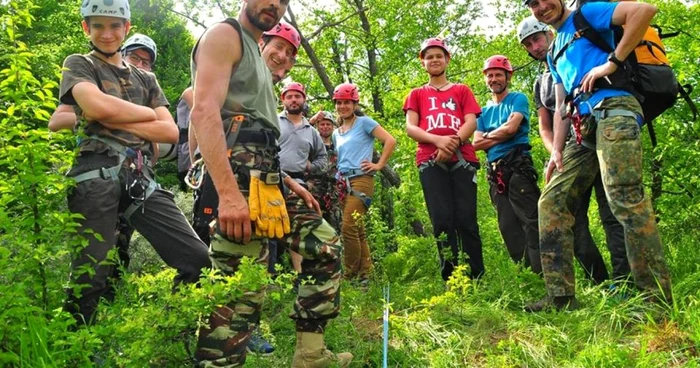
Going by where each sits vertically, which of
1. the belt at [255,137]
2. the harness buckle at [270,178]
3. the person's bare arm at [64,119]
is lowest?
the harness buckle at [270,178]

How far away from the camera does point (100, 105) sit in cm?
339

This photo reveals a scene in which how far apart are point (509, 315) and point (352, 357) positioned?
1.31m

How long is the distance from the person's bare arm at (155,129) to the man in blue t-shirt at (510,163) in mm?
3169

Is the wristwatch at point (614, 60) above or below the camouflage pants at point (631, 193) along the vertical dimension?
above

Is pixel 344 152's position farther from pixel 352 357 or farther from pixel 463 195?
pixel 352 357

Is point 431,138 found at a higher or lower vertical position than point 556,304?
higher

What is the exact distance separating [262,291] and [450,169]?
3.14 metres

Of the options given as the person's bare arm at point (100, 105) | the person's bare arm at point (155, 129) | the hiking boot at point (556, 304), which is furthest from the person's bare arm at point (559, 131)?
the person's bare arm at point (100, 105)

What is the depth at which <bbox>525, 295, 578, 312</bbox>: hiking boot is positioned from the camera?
4133mm

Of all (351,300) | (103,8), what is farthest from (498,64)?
(103,8)

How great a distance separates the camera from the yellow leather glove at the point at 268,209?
3023mm

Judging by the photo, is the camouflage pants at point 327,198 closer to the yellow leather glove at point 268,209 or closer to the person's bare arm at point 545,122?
the person's bare arm at point 545,122

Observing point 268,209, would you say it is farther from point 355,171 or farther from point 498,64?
point 355,171

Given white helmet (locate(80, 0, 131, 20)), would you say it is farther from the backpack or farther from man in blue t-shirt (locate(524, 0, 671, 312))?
the backpack
